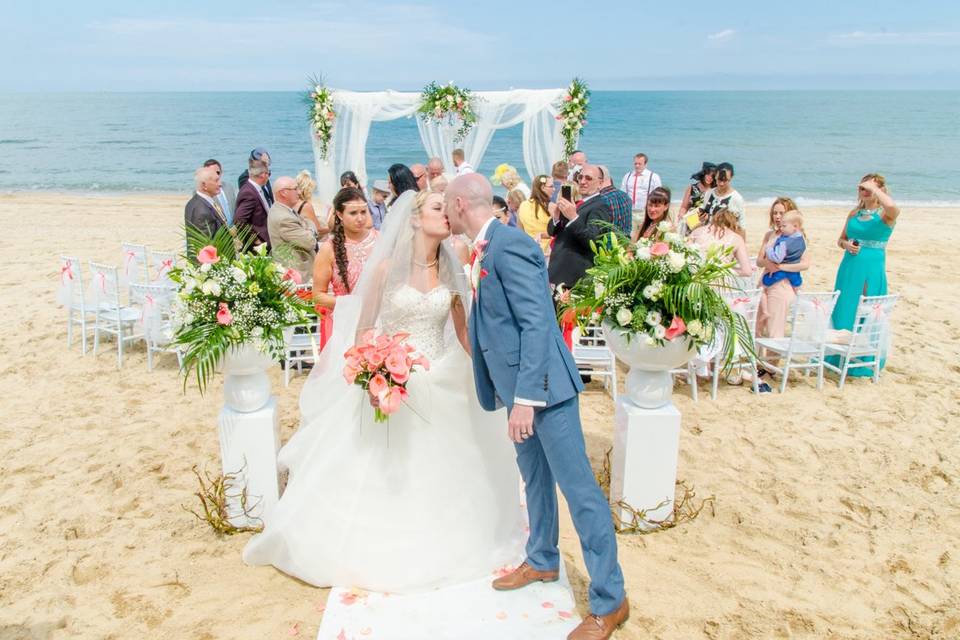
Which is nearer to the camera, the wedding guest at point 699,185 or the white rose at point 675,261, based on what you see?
the white rose at point 675,261

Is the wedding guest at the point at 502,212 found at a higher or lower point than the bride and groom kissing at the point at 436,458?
higher

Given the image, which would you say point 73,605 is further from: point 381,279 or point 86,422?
point 86,422

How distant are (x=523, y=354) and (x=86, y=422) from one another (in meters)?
4.64

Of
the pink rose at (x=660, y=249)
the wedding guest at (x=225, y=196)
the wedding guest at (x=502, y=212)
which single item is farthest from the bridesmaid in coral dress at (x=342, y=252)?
the wedding guest at (x=502, y=212)

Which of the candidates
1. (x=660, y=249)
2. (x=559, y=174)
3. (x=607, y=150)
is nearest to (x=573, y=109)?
(x=559, y=174)

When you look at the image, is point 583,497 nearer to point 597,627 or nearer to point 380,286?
point 597,627

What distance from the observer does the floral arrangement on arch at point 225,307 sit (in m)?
3.88

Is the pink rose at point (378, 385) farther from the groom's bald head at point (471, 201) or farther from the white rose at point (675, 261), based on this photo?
the white rose at point (675, 261)

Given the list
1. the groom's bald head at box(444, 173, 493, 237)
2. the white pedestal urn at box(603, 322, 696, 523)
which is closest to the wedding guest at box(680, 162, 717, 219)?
the white pedestal urn at box(603, 322, 696, 523)

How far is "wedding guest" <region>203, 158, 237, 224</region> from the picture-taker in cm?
777

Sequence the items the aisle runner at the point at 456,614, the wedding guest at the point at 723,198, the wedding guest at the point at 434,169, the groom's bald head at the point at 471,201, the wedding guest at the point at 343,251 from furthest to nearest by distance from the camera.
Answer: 1. the wedding guest at the point at 434,169
2. the wedding guest at the point at 723,198
3. the wedding guest at the point at 343,251
4. the aisle runner at the point at 456,614
5. the groom's bald head at the point at 471,201

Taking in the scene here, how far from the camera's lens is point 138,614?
3.61 meters

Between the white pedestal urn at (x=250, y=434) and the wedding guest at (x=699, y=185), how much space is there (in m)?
6.34

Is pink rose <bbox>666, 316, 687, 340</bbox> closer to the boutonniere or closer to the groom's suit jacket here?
the groom's suit jacket
